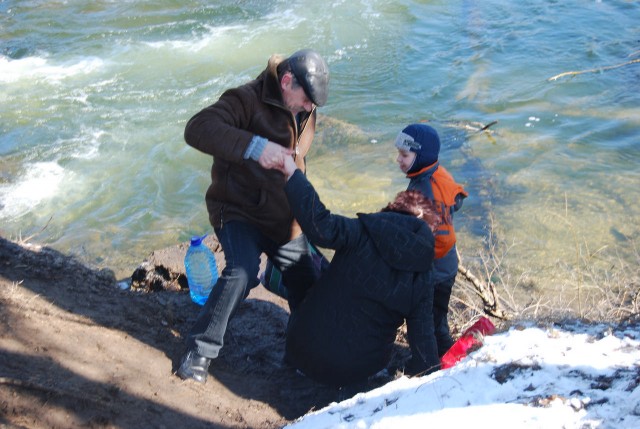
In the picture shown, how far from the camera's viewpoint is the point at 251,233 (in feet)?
14.2

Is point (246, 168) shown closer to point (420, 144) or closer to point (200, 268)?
point (420, 144)

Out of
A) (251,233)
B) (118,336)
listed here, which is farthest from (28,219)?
(251,233)

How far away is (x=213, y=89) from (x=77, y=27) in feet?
17.3

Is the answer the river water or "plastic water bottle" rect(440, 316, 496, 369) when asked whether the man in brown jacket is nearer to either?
"plastic water bottle" rect(440, 316, 496, 369)

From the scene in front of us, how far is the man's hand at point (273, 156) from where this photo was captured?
3811 mm

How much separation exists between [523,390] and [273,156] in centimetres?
174

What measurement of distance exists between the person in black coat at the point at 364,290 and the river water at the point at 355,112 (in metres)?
2.18

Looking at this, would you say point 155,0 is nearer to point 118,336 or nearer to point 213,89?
Answer: point 213,89

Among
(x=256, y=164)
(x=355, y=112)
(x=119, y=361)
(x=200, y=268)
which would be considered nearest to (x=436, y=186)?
(x=256, y=164)

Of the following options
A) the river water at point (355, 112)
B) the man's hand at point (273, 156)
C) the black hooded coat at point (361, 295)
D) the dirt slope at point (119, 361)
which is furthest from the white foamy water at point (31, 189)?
the man's hand at point (273, 156)

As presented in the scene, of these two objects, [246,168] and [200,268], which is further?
[200,268]

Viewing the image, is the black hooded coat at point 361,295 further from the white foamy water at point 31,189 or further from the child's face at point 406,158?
the white foamy water at point 31,189

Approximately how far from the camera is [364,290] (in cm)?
384

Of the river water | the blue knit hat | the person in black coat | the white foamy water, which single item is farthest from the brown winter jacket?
the white foamy water
